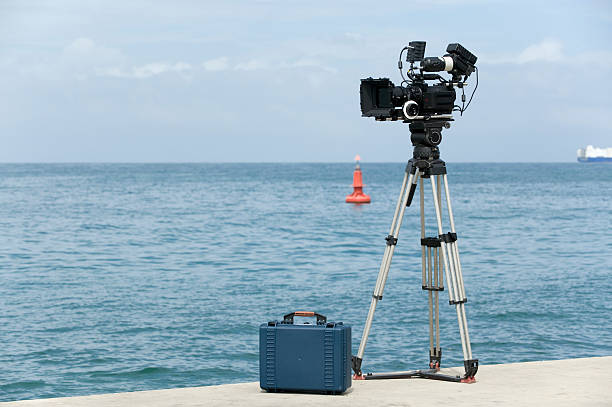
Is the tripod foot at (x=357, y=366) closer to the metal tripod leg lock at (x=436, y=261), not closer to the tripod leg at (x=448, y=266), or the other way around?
the metal tripod leg lock at (x=436, y=261)

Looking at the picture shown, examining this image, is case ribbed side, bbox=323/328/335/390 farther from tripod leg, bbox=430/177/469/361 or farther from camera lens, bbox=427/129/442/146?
camera lens, bbox=427/129/442/146

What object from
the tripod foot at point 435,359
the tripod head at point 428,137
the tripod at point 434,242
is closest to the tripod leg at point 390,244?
the tripod at point 434,242

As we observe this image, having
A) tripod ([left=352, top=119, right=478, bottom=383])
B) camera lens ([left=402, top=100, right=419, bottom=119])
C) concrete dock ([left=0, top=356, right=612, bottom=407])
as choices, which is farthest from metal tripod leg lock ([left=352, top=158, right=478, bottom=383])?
camera lens ([left=402, top=100, right=419, bottom=119])

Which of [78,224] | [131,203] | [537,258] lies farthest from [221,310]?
[131,203]

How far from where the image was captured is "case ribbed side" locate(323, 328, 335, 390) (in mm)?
5949

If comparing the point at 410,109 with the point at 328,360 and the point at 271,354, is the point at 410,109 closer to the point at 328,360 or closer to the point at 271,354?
the point at 328,360

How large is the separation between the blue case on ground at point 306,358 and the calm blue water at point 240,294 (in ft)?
14.2

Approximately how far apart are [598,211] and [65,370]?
36.9m

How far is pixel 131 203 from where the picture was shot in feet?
168

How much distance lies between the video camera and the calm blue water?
4.70m

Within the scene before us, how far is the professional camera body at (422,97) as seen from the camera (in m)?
6.36

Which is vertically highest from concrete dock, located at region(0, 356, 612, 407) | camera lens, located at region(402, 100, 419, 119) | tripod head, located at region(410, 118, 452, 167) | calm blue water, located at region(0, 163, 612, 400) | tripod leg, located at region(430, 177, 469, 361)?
camera lens, located at region(402, 100, 419, 119)

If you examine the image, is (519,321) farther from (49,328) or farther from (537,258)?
A: (537,258)

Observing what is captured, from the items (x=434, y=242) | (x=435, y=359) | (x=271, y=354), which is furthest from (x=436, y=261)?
(x=271, y=354)
